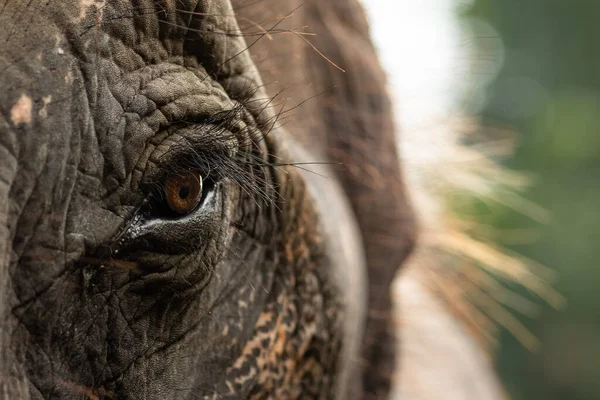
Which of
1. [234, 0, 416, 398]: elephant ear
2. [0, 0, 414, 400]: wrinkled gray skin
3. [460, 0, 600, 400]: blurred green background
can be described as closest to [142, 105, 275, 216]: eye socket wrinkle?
[0, 0, 414, 400]: wrinkled gray skin

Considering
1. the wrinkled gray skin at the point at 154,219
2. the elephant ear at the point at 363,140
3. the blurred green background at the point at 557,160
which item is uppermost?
the blurred green background at the point at 557,160

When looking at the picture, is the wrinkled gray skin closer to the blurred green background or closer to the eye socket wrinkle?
the eye socket wrinkle

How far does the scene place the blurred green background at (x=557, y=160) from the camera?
1480cm

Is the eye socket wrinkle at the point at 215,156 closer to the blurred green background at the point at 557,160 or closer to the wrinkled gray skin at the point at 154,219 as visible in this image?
the wrinkled gray skin at the point at 154,219

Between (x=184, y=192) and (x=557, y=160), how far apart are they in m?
15.7

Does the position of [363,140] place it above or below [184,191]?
above

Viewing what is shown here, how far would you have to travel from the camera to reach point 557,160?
16219 millimetres

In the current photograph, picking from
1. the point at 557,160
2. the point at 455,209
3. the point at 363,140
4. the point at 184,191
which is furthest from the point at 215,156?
the point at 557,160

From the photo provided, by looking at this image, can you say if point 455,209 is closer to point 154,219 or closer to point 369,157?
point 369,157

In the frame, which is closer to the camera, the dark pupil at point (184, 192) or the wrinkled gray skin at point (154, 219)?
the wrinkled gray skin at point (154, 219)

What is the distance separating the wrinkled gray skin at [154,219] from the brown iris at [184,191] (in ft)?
0.04

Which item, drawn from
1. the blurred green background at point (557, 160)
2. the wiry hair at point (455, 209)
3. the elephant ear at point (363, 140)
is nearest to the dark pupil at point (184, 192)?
the elephant ear at point (363, 140)

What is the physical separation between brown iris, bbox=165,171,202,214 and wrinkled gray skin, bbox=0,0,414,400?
0.01m

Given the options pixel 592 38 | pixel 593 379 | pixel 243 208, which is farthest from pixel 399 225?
pixel 592 38
